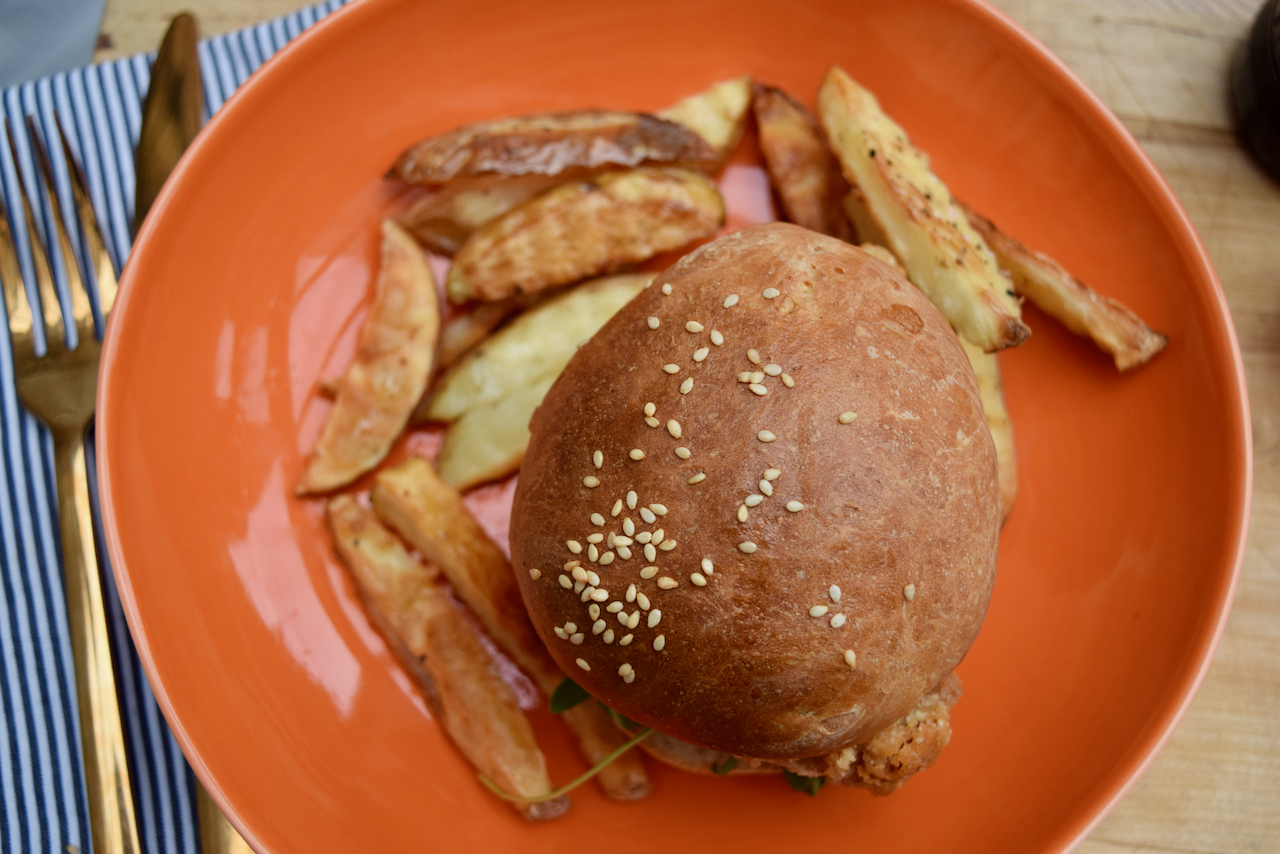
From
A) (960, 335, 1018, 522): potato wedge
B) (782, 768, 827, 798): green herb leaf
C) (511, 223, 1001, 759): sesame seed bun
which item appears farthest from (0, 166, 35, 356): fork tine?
(960, 335, 1018, 522): potato wedge

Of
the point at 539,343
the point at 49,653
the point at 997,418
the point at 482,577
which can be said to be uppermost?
the point at 539,343

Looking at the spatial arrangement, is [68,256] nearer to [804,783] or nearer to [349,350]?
[349,350]

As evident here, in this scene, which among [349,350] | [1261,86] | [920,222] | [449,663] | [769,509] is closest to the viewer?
[769,509]

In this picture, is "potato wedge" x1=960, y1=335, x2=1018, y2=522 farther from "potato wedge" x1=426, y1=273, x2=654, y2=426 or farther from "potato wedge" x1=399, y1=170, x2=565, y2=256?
"potato wedge" x1=399, y1=170, x2=565, y2=256

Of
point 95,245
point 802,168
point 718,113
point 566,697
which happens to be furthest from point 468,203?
point 566,697

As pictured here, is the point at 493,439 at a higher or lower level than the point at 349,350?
lower

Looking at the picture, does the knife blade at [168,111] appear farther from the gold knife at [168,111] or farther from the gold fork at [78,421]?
the gold fork at [78,421]

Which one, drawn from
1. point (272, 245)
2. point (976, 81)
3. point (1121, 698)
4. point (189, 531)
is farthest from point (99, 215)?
point (1121, 698)

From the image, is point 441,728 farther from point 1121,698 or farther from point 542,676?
point 1121,698
